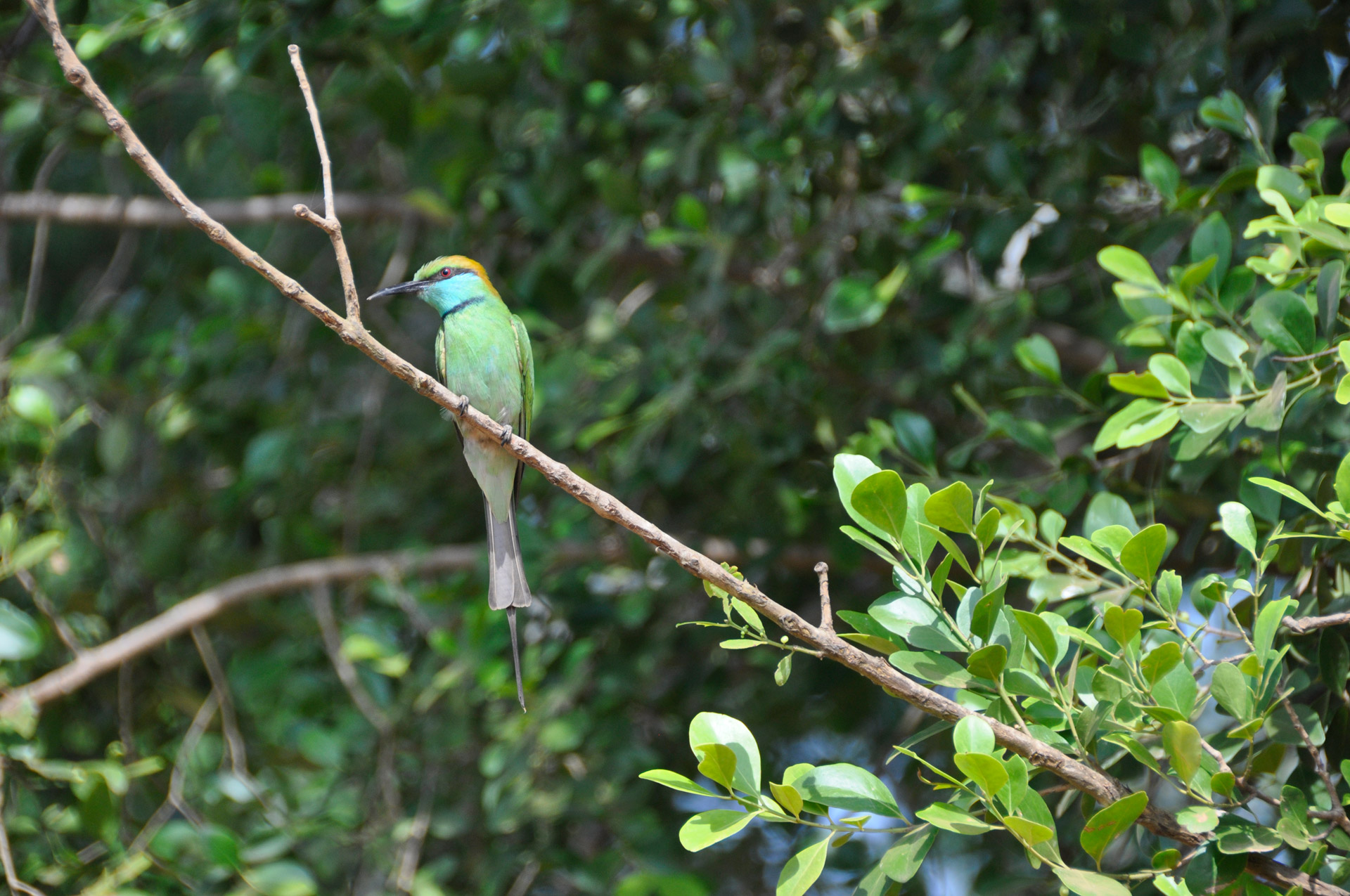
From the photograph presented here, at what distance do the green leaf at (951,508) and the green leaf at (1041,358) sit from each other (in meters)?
0.87

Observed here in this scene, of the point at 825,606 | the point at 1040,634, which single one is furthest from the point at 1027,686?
the point at 825,606

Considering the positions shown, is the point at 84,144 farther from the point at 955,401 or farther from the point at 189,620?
the point at 955,401

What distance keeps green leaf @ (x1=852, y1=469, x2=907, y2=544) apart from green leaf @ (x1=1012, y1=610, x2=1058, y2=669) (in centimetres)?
19

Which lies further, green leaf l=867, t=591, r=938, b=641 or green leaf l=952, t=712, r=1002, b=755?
green leaf l=867, t=591, r=938, b=641

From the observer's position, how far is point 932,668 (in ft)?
4.83

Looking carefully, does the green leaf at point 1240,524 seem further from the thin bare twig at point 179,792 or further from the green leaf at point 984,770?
the thin bare twig at point 179,792

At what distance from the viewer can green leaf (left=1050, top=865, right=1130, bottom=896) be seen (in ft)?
4.05

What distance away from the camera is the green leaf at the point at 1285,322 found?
1650 mm

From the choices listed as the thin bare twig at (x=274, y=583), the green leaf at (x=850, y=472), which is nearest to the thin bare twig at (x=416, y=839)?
the thin bare twig at (x=274, y=583)

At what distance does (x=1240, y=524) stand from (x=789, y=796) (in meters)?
0.75

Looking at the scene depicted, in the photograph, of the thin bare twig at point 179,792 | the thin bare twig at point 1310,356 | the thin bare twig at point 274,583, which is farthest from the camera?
the thin bare twig at point 274,583

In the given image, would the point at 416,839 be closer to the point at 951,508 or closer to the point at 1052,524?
the point at 1052,524

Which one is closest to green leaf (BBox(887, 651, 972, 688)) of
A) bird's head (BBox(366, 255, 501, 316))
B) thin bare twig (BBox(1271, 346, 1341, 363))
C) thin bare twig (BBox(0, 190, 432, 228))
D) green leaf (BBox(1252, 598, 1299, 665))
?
green leaf (BBox(1252, 598, 1299, 665))

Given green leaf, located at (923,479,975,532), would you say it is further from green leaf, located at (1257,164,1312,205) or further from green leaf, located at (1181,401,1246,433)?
green leaf, located at (1257,164,1312,205)
